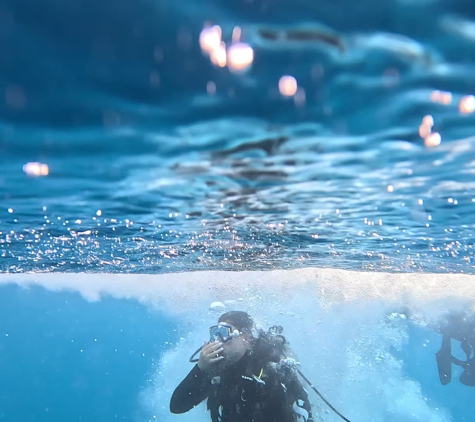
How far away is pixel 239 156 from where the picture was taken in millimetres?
7340

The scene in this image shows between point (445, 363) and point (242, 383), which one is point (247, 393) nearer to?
point (242, 383)

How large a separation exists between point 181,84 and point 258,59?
1.21m

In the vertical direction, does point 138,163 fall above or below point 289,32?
below

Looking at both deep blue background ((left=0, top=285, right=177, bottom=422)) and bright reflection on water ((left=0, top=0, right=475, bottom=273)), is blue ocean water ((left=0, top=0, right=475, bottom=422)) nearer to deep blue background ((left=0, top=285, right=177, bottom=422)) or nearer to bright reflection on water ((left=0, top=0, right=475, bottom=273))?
bright reflection on water ((left=0, top=0, right=475, bottom=273))

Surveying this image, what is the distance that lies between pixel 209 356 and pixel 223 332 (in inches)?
36.5

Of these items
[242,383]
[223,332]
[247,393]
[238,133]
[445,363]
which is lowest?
[445,363]

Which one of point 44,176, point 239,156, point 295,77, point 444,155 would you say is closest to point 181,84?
point 295,77

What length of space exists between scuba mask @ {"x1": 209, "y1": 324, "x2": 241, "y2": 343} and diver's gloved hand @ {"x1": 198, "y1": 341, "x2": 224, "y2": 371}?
1.31 ft

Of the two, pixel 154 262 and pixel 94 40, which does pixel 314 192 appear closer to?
pixel 94 40

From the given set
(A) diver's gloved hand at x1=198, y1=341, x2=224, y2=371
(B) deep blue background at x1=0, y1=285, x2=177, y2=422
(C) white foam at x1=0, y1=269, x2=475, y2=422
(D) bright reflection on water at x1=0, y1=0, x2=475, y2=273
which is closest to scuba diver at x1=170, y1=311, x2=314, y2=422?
(A) diver's gloved hand at x1=198, y1=341, x2=224, y2=371

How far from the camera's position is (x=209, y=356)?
394 inches

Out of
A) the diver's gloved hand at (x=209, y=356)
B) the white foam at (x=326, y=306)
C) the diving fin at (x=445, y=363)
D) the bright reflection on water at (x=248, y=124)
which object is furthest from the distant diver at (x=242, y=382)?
the diving fin at (x=445, y=363)

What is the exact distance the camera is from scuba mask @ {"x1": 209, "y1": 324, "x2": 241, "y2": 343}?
1062 cm

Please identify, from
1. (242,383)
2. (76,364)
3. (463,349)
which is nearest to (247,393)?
(242,383)
